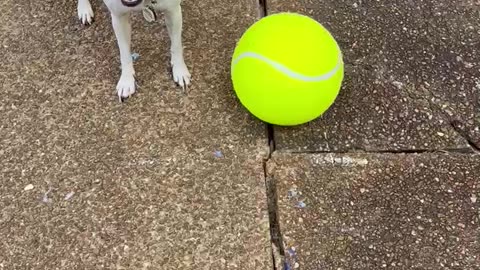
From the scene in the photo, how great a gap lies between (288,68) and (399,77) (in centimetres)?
88

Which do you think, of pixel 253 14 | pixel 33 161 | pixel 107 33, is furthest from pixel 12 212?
Result: pixel 253 14

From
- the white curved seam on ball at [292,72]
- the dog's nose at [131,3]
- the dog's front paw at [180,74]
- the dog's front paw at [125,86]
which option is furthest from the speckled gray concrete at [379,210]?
the dog's nose at [131,3]

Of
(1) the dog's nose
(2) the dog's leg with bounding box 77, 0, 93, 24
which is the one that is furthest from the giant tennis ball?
(2) the dog's leg with bounding box 77, 0, 93, 24

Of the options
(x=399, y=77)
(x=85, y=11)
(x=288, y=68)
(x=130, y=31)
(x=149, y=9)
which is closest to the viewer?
(x=288, y=68)

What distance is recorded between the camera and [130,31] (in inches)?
131

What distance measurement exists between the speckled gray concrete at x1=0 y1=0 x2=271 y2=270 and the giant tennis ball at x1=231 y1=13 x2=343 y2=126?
0.95 feet

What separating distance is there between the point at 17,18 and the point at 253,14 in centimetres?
137

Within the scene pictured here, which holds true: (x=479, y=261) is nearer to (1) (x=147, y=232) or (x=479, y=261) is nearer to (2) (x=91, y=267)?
(1) (x=147, y=232)

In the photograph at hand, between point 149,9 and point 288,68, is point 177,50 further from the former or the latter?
point 288,68

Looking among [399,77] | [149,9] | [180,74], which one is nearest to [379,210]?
[399,77]

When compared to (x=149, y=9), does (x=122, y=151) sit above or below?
below

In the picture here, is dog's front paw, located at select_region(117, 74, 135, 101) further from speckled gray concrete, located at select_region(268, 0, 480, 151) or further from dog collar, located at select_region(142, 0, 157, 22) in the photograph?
speckled gray concrete, located at select_region(268, 0, 480, 151)

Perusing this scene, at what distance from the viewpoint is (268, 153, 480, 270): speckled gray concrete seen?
2779 millimetres

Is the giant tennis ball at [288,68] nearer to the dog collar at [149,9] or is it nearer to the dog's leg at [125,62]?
the dog collar at [149,9]
